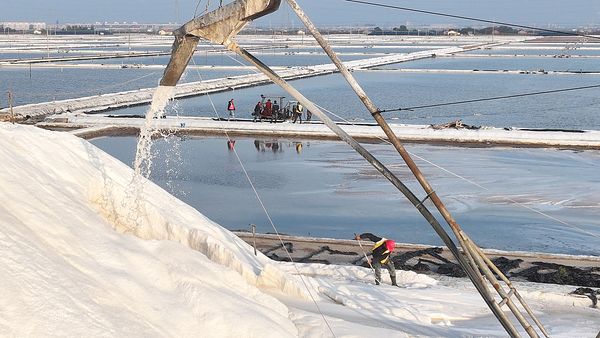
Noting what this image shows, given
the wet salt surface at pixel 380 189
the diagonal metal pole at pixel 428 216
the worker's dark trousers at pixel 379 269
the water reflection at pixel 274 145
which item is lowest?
the water reflection at pixel 274 145

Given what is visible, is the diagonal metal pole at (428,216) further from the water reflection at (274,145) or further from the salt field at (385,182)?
the water reflection at (274,145)

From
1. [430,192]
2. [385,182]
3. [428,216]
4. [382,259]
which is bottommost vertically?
[385,182]

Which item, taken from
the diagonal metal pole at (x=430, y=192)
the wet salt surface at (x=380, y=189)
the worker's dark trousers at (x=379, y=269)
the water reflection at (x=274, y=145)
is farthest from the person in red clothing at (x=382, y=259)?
the water reflection at (x=274, y=145)

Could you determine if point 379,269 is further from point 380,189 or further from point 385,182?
point 385,182

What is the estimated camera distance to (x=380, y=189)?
1802 cm

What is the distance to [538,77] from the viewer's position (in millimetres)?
52188

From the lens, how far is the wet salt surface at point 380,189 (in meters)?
14.5

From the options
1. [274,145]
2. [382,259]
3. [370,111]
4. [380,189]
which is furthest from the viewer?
[274,145]

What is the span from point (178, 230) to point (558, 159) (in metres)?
15.9

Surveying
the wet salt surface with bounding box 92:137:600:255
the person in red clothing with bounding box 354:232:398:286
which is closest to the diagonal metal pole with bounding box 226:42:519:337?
the person in red clothing with bounding box 354:232:398:286

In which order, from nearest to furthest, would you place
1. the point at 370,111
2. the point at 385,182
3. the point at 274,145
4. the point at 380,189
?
the point at 370,111 → the point at 380,189 → the point at 385,182 → the point at 274,145

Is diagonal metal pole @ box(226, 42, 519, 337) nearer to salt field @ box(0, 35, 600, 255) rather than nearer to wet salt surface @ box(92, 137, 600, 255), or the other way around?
salt field @ box(0, 35, 600, 255)

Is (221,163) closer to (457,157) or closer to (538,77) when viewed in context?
(457,157)

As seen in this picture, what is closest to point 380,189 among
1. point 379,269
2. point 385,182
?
point 385,182
